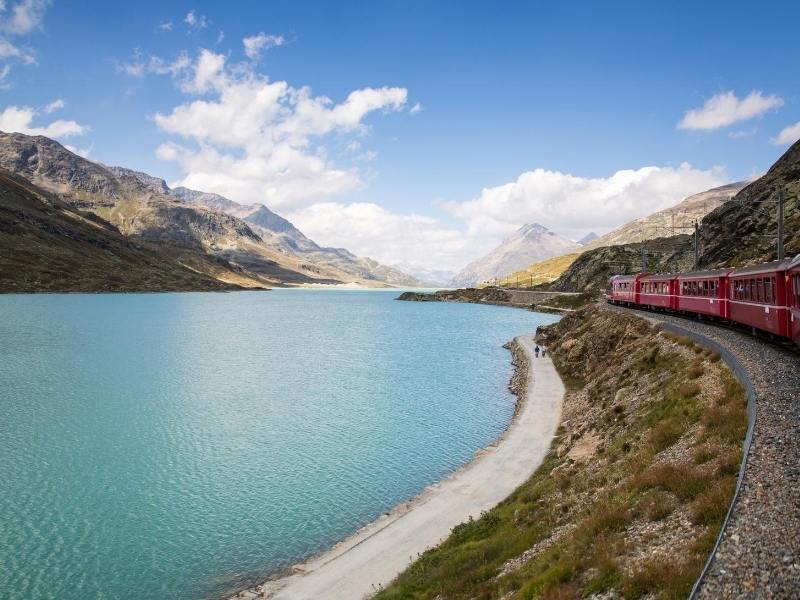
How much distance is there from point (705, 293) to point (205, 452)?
48633 millimetres

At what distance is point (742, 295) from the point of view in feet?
141

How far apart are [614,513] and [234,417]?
43.2m

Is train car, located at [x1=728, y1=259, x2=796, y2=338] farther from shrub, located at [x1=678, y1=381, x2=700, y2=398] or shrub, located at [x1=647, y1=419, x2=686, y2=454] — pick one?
shrub, located at [x1=647, y1=419, x2=686, y2=454]

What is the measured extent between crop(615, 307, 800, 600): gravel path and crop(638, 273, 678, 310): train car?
48.8 m

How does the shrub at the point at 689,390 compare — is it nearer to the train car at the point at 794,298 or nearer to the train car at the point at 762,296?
the train car at the point at 794,298

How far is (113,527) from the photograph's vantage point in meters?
29.8

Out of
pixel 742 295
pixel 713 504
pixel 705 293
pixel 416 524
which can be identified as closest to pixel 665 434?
pixel 713 504

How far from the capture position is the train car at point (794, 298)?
1190 inches

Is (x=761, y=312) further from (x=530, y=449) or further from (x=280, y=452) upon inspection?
(x=280, y=452)

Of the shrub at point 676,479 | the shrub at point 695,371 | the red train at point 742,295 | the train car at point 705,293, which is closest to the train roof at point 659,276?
the red train at point 742,295

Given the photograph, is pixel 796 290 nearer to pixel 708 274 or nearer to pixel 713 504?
pixel 713 504

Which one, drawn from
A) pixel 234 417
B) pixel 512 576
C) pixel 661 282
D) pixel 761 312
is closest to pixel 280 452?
pixel 234 417

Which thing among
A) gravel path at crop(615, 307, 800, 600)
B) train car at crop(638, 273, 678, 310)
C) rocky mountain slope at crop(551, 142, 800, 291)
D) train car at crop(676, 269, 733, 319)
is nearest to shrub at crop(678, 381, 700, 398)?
gravel path at crop(615, 307, 800, 600)

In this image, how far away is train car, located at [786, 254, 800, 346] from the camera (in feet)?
99.2
